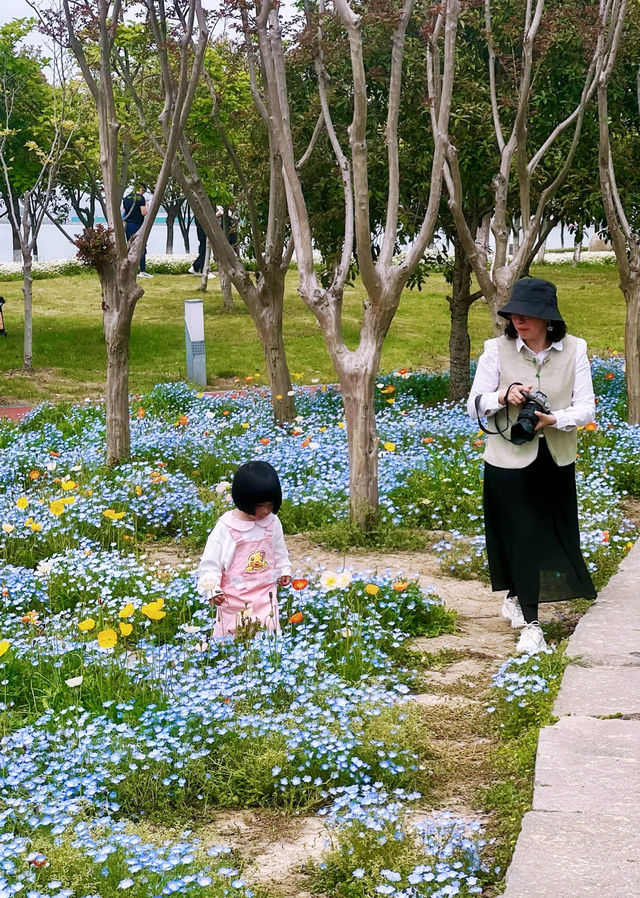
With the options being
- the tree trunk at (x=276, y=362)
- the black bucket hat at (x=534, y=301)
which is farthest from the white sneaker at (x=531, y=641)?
the tree trunk at (x=276, y=362)

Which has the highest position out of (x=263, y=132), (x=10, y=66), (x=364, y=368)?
(x=10, y=66)

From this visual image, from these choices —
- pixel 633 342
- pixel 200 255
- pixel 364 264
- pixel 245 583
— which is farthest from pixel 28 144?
pixel 245 583

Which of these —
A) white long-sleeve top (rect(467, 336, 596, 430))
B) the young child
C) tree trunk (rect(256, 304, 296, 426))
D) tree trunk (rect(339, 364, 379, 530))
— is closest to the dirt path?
tree trunk (rect(339, 364, 379, 530))

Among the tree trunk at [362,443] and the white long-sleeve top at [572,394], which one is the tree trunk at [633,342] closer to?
the tree trunk at [362,443]

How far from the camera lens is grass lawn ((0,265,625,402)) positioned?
15.8m

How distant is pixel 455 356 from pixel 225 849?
966cm

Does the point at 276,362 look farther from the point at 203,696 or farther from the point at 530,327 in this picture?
the point at 203,696

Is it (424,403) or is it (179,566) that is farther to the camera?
(424,403)

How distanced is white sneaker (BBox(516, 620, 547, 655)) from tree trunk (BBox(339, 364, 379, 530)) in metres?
2.36

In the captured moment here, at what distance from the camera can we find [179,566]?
655 cm

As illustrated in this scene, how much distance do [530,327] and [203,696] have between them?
6.94 feet

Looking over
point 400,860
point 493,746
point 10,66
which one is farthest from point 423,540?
point 10,66

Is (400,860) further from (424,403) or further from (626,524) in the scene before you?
(424,403)

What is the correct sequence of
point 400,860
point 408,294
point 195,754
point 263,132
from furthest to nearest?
point 408,294
point 263,132
point 195,754
point 400,860
